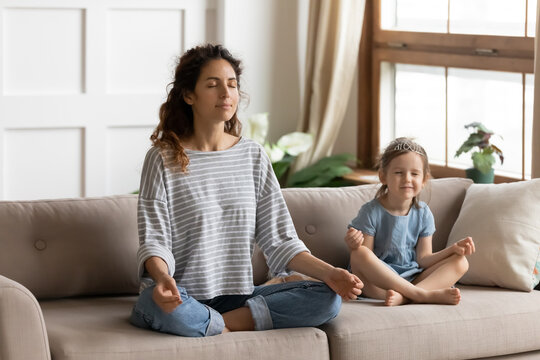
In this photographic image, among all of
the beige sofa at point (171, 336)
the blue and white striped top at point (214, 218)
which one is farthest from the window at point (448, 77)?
the blue and white striped top at point (214, 218)

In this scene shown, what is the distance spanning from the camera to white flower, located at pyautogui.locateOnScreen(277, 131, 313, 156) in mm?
4625

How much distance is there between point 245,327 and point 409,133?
237cm

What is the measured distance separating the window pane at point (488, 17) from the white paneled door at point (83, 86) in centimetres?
123

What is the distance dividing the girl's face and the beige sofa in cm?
24

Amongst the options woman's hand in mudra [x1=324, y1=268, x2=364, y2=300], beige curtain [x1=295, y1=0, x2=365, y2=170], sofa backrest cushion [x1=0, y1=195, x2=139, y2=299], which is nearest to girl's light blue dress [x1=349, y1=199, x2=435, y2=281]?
woman's hand in mudra [x1=324, y1=268, x2=364, y2=300]

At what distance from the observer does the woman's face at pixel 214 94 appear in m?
2.57

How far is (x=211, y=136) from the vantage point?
2623mm

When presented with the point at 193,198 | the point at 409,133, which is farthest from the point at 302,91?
the point at 193,198

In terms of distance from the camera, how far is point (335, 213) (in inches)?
120

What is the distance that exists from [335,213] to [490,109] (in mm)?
1370

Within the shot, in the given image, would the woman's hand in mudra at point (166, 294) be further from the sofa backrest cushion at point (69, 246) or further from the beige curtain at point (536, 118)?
the beige curtain at point (536, 118)

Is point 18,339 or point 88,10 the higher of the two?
point 88,10

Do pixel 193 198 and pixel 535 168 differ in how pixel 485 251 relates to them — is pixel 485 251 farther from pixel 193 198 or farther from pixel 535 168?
pixel 193 198

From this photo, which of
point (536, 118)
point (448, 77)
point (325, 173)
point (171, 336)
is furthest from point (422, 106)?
point (171, 336)
